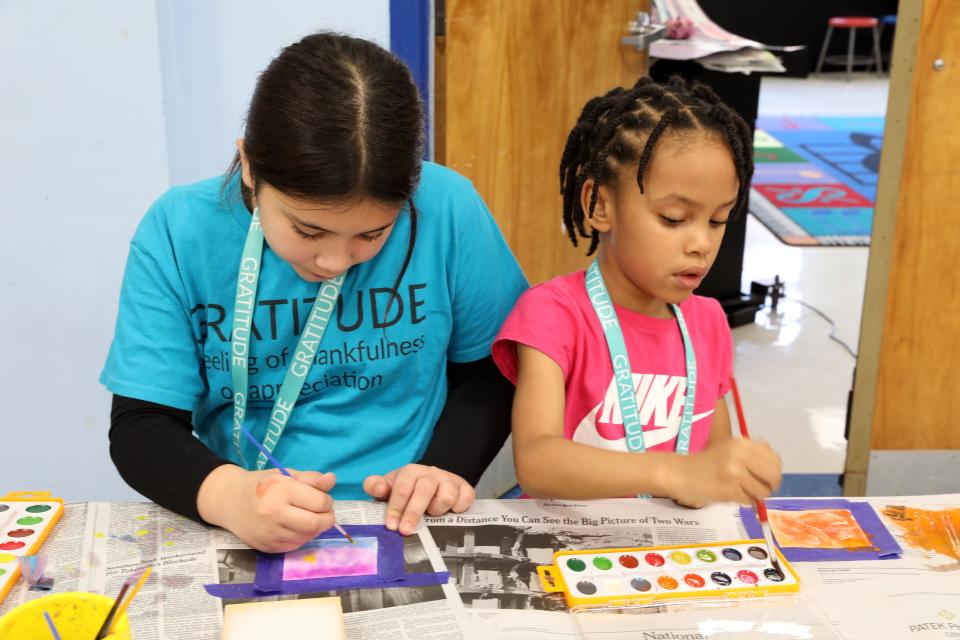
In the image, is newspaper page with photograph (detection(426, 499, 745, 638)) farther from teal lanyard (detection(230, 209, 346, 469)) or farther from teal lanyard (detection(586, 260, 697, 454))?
teal lanyard (detection(230, 209, 346, 469))

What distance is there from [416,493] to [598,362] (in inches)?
12.8

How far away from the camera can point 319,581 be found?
38.3 inches

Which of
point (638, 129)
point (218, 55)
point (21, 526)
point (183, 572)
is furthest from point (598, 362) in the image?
point (218, 55)

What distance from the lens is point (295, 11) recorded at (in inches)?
76.1

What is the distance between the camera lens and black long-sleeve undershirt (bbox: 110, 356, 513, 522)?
1.08 metres

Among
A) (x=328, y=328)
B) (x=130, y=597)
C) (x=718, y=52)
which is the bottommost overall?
(x=130, y=597)

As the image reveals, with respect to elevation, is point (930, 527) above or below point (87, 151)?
below

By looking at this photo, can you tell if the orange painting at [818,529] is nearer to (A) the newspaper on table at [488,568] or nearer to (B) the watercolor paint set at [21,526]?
(A) the newspaper on table at [488,568]

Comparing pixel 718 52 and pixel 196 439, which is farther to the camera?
pixel 718 52

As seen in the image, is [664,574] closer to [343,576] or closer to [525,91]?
[343,576]

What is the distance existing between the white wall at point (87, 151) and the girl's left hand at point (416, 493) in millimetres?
1017

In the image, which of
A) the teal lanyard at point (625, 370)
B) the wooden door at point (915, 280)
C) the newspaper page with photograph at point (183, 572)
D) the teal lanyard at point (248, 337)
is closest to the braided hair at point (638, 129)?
the teal lanyard at point (625, 370)

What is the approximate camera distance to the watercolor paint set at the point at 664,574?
3.15 ft

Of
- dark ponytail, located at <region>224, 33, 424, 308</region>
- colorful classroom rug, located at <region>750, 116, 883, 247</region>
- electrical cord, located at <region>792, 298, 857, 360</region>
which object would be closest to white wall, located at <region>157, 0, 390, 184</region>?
dark ponytail, located at <region>224, 33, 424, 308</region>
